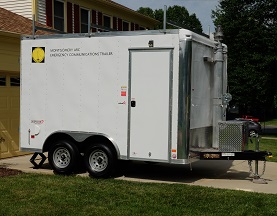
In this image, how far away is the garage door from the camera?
13.1 m

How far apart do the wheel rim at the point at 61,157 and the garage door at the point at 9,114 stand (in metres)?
3.17

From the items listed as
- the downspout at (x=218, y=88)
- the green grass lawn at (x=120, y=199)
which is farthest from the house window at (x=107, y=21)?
the green grass lawn at (x=120, y=199)

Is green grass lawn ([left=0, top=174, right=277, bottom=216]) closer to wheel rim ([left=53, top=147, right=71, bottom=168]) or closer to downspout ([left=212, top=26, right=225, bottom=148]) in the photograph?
wheel rim ([left=53, top=147, right=71, bottom=168])

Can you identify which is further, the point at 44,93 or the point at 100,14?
the point at 100,14

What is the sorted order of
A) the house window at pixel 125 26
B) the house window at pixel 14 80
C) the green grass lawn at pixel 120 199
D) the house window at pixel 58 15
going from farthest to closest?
the house window at pixel 125 26 < the house window at pixel 58 15 < the house window at pixel 14 80 < the green grass lawn at pixel 120 199

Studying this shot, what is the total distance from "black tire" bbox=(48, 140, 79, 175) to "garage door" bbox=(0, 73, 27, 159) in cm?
316

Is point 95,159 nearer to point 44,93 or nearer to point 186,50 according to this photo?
point 44,93

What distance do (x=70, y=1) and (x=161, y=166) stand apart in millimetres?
11557

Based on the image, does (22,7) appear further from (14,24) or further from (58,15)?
(14,24)

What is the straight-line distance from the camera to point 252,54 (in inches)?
1097

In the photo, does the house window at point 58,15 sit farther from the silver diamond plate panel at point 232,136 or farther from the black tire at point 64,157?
the silver diamond plate panel at point 232,136

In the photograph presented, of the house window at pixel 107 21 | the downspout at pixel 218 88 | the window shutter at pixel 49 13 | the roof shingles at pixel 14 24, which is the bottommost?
the downspout at pixel 218 88

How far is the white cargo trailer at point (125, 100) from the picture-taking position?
9.20 metres

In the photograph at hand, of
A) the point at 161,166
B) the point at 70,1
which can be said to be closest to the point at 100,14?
the point at 70,1
